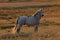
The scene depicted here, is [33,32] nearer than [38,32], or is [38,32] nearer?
[33,32]

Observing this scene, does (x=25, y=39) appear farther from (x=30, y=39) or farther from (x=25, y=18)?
(x=25, y=18)

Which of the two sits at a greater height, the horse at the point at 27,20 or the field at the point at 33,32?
the horse at the point at 27,20

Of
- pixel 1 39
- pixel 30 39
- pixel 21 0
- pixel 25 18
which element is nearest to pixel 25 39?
pixel 30 39

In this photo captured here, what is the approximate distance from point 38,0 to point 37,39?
4185cm

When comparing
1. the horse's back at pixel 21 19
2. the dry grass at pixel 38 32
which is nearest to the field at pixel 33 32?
the dry grass at pixel 38 32

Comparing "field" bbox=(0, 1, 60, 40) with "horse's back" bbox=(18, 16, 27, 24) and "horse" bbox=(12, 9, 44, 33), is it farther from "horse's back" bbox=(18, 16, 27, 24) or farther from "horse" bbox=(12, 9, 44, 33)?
"horse's back" bbox=(18, 16, 27, 24)

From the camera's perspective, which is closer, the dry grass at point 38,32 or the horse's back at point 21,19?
the dry grass at point 38,32

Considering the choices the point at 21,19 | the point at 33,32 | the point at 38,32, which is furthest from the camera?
the point at 38,32

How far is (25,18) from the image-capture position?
44.5ft

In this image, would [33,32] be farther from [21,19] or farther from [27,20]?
[21,19]

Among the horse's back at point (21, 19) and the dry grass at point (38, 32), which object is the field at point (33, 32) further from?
the horse's back at point (21, 19)

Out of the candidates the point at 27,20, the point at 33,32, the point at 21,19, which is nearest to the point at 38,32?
the point at 33,32

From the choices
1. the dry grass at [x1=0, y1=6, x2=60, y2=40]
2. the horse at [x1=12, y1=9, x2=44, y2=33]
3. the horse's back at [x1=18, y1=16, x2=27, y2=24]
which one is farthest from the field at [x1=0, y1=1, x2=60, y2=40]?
the horse's back at [x1=18, y1=16, x2=27, y2=24]

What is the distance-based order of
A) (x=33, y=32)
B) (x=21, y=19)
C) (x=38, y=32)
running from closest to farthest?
1. (x=21, y=19)
2. (x=33, y=32)
3. (x=38, y=32)
